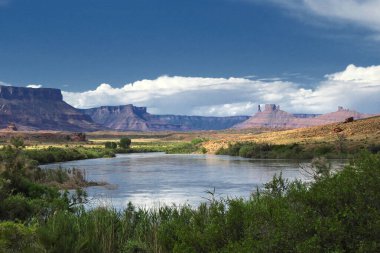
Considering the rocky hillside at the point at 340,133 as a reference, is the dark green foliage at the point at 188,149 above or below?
below

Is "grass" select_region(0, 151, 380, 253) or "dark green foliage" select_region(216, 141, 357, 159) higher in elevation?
"grass" select_region(0, 151, 380, 253)

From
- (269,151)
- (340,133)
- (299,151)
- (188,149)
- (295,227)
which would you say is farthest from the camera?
(188,149)

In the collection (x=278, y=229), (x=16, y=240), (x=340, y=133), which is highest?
(x=340, y=133)

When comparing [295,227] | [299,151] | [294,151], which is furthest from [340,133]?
[295,227]

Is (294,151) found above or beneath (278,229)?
beneath

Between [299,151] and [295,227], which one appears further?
[299,151]

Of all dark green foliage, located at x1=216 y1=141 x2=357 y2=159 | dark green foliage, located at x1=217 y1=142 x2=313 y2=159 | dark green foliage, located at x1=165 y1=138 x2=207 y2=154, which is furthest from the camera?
dark green foliage, located at x1=165 y1=138 x2=207 y2=154

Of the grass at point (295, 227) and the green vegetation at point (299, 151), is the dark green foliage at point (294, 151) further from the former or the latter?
the grass at point (295, 227)

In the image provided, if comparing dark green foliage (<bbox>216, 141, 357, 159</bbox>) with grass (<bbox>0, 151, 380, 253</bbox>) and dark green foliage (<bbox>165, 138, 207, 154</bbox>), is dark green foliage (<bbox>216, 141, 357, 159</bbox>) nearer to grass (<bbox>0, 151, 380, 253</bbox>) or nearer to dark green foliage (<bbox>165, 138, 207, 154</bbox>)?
dark green foliage (<bbox>165, 138, 207, 154</bbox>)

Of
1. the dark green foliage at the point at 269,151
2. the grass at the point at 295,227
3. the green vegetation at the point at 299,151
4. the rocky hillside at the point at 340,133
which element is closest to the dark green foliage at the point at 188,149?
the rocky hillside at the point at 340,133

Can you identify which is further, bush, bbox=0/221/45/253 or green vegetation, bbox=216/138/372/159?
green vegetation, bbox=216/138/372/159

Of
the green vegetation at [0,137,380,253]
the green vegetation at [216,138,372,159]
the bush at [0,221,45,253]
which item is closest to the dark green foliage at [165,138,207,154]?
the green vegetation at [216,138,372,159]

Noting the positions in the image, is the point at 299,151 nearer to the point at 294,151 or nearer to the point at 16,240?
the point at 294,151

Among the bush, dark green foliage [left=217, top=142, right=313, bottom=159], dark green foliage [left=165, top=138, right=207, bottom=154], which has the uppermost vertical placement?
the bush
